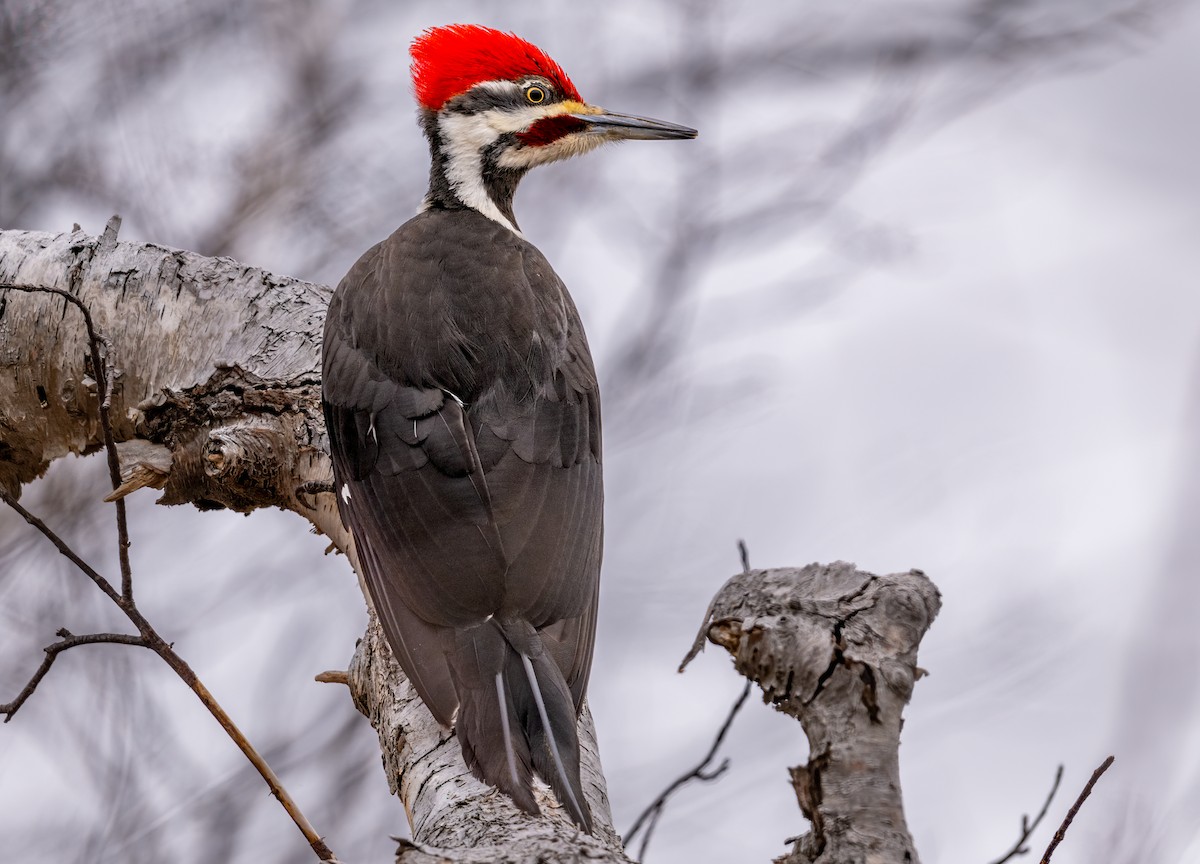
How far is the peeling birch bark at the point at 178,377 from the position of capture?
3.08 metres

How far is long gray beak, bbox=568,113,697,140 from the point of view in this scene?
4008mm

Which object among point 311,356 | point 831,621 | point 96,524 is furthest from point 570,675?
point 96,524

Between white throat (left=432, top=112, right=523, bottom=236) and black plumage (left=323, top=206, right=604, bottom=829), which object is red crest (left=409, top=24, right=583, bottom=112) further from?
black plumage (left=323, top=206, right=604, bottom=829)

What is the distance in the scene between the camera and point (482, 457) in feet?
9.36

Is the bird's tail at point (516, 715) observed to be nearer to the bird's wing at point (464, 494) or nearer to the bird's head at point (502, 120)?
the bird's wing at point (464, 494)

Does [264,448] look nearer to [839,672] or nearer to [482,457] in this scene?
[482,457]

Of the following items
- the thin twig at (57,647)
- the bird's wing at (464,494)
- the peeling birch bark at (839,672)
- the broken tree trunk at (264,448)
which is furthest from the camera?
the bird's wing at (464,494)

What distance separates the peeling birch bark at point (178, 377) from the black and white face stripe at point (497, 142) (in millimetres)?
652

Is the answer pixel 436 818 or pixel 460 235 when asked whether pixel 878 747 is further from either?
pixel 460 235

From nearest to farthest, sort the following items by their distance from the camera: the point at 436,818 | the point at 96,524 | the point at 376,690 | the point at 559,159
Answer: the point at 436,818 → the point at 376,690 → the point at 559,159 → the point at 96,524

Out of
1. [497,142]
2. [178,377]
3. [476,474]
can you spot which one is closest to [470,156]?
[497,142]

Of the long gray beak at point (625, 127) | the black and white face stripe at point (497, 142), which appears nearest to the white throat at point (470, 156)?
the black and white face stripe at point (497, 142)

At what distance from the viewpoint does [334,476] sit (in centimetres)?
304

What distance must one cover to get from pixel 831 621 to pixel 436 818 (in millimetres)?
719
